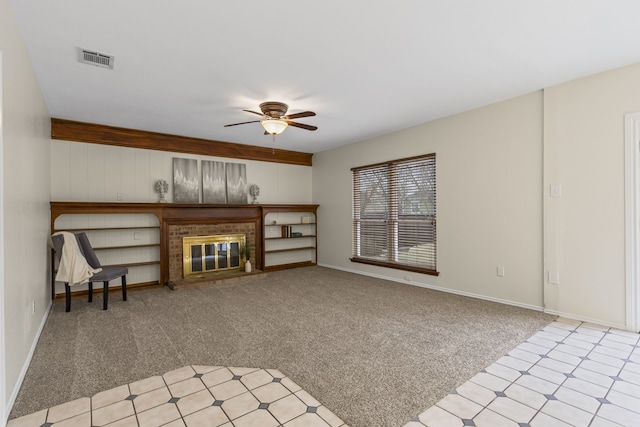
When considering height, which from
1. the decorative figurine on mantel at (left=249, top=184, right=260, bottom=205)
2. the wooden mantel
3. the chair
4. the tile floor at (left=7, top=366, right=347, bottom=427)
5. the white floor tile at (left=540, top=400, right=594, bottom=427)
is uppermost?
the decorative figurine on mantel at (left=249, top=184, right=260, bottom=205)

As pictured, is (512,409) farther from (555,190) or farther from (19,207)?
(19,207)

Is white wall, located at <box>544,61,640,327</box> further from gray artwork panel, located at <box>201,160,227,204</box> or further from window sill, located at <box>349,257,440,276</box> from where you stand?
gray artwork panel, located at <box>201,160,227,204</box>

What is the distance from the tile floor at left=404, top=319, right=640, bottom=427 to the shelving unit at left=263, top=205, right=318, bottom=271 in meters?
4.69

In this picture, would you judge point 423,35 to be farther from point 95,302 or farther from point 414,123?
point 95,302

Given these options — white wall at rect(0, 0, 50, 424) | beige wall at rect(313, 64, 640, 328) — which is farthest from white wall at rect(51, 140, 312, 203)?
beige wall at rect(313, 64, 640, 328)

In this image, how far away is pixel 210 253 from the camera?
580 centimetres

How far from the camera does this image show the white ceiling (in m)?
2.23

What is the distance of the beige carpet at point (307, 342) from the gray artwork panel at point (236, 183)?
2126 millimetres

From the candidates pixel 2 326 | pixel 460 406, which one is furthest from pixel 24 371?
pixel 460 406

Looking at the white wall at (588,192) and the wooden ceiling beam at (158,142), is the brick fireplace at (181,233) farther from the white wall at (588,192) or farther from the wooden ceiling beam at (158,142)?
the white wall at (588,192)

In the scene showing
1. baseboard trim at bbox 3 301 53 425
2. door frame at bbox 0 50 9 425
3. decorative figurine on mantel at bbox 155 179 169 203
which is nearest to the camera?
door frame at bbox 0 50 9 425

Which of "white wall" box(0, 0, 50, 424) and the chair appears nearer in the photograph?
"white wall" box(0, 0, 50, 424)

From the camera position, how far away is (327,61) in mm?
2953

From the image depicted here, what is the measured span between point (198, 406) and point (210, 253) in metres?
4.07
